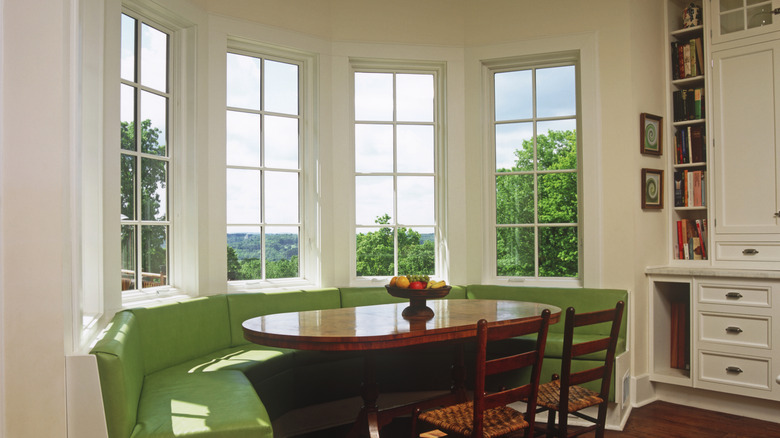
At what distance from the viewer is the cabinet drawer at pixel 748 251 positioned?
13.0 feet

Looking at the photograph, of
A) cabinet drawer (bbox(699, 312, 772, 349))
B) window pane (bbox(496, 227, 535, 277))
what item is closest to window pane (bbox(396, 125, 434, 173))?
window pane (bbox(496, 227, 535, 277))

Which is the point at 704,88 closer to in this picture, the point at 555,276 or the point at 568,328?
the point at 555,276

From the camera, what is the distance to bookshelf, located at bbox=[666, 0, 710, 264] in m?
4.35

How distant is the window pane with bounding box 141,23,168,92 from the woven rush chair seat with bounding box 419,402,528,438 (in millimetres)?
2626

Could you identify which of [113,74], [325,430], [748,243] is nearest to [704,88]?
[748,243]

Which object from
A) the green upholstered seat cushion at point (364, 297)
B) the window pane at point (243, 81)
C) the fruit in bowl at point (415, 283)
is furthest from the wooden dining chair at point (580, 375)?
the window pane at point (243, 81)

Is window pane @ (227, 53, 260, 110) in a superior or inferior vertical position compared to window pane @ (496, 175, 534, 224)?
superior

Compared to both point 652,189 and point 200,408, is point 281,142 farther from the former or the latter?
point 652,189

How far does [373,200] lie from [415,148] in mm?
582

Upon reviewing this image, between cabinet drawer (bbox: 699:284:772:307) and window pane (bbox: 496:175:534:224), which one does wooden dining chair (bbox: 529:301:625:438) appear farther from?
window pane (bbox: 496:175:534:224)

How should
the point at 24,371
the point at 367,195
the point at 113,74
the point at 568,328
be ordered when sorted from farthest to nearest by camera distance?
the point at 367,195 < the point at 113,74 < the point at 568,328 < the point at 24,371

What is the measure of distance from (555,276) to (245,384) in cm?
275

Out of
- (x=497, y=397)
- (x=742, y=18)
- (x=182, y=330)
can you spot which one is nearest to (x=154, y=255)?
(x=182, y=330)

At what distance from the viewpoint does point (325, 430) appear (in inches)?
145
